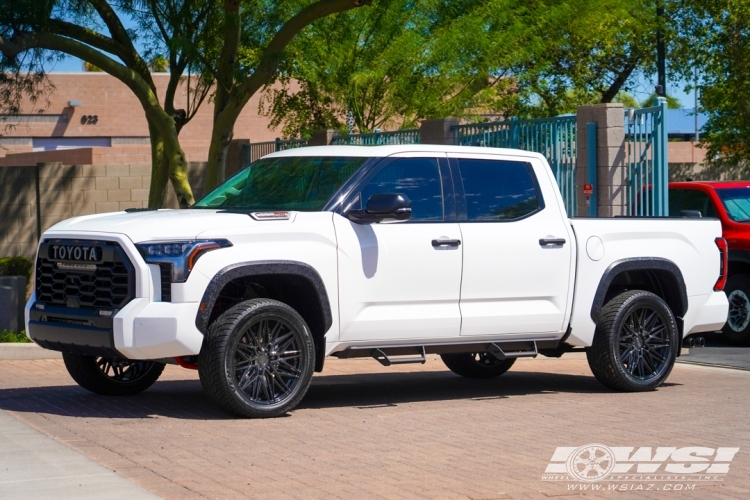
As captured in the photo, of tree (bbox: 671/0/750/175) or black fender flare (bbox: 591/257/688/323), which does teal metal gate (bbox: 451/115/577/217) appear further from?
tree (bbox: 671/0/750/175)

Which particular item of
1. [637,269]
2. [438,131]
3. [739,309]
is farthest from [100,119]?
[637,269]

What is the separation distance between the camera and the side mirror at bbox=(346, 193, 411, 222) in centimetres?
879

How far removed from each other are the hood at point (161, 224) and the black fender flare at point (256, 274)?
31 cm

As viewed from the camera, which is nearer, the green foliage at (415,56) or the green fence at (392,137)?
the green fence at (392,137)

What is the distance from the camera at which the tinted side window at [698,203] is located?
51.2ft

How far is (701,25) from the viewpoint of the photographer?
28.5 metres

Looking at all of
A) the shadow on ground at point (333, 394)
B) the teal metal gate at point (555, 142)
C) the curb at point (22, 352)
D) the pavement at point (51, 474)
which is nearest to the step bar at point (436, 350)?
the shadow on ground at point (333, 394)

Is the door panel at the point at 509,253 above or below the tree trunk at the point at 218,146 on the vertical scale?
below

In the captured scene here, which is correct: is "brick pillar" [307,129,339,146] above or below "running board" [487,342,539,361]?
above

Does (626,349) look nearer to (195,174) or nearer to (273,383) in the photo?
(273,383)

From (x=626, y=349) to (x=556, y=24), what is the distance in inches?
664

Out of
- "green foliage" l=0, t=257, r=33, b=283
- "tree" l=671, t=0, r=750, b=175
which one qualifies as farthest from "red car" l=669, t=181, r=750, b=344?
"tree" l=671, t=0, r=750, b=175

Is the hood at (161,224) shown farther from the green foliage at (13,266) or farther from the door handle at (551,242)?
the green foliage at (13,266)

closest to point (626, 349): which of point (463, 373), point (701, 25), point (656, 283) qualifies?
point (656, 283)
